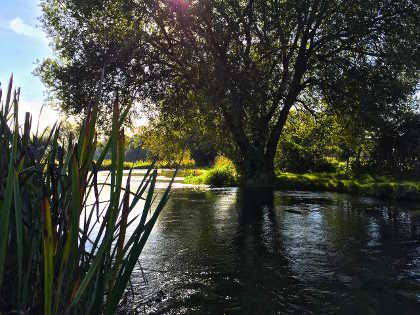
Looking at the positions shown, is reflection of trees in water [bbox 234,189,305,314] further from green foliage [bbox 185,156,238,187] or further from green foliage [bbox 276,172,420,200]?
green foliage [bbox 185,156,238,187]

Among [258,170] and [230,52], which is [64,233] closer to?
[230,52]

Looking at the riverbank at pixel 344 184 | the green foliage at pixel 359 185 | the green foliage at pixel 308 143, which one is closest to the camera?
the green foliage at pixel 359 185

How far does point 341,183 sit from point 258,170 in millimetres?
5635

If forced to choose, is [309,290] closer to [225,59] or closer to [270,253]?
[270,253]

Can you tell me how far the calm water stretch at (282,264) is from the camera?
5926 mm

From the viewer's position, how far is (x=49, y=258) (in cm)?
146

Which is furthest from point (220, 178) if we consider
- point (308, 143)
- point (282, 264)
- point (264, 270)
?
point (264, 270)

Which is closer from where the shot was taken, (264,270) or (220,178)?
(264,270)

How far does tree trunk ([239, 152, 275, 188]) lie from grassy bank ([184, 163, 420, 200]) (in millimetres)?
861

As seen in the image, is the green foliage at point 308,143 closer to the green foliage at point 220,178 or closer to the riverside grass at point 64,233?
the green foliage at point 220,178

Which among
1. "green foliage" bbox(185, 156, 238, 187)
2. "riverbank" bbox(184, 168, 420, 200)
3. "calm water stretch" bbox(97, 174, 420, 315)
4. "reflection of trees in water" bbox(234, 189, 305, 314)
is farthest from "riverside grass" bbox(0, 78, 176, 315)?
"green foliage" bbox(185, 156, 238, 187)

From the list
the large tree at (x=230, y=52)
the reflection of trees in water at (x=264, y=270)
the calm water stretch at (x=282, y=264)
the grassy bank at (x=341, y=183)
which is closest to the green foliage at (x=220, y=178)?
the grassy bank at (x=341, y=183)

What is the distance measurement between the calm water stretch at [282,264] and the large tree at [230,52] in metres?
5.75

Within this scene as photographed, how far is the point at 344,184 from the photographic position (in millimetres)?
23078
